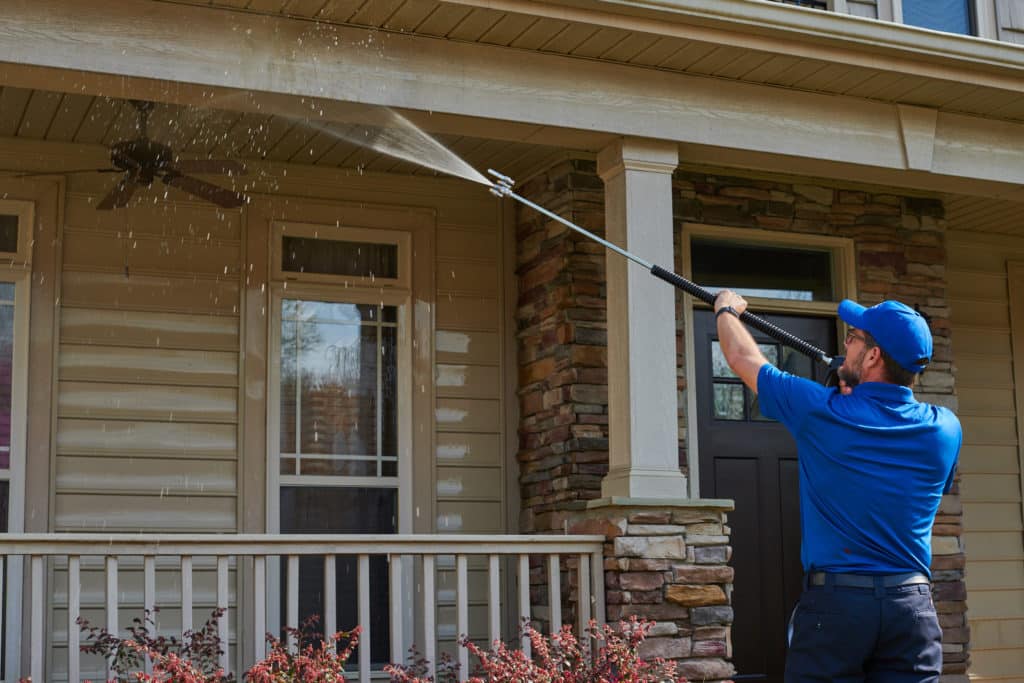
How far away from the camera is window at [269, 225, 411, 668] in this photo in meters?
7.71

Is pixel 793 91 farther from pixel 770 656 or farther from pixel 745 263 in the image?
pixel 770 656

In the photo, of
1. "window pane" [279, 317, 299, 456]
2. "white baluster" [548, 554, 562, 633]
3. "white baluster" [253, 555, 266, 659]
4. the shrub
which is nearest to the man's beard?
the shrub

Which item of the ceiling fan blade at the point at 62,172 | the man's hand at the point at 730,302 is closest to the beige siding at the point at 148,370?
the ceiling fan blade at the point at 62,172

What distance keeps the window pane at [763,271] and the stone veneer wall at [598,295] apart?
186 mm

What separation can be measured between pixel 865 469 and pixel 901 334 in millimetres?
369

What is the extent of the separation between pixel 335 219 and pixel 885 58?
10.5 feet

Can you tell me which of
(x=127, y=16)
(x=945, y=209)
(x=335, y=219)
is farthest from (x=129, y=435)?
(x=945, y=209)

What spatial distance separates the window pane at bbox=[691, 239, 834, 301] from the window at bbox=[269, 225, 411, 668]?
6.04ft

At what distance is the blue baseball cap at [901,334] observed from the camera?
359cm

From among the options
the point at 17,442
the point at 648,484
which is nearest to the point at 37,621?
the point at 17,442

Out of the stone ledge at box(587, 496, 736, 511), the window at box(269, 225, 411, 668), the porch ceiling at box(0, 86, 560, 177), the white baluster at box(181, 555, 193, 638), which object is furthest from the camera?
the window at box(269, 225, 411, 668)

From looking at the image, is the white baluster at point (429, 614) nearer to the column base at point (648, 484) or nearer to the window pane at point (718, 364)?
the column base at point (648, 484)

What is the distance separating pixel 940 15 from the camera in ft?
25.7

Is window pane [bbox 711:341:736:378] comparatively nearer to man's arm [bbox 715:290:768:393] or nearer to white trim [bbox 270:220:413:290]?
white trim [bbox 270:220:413:290]
